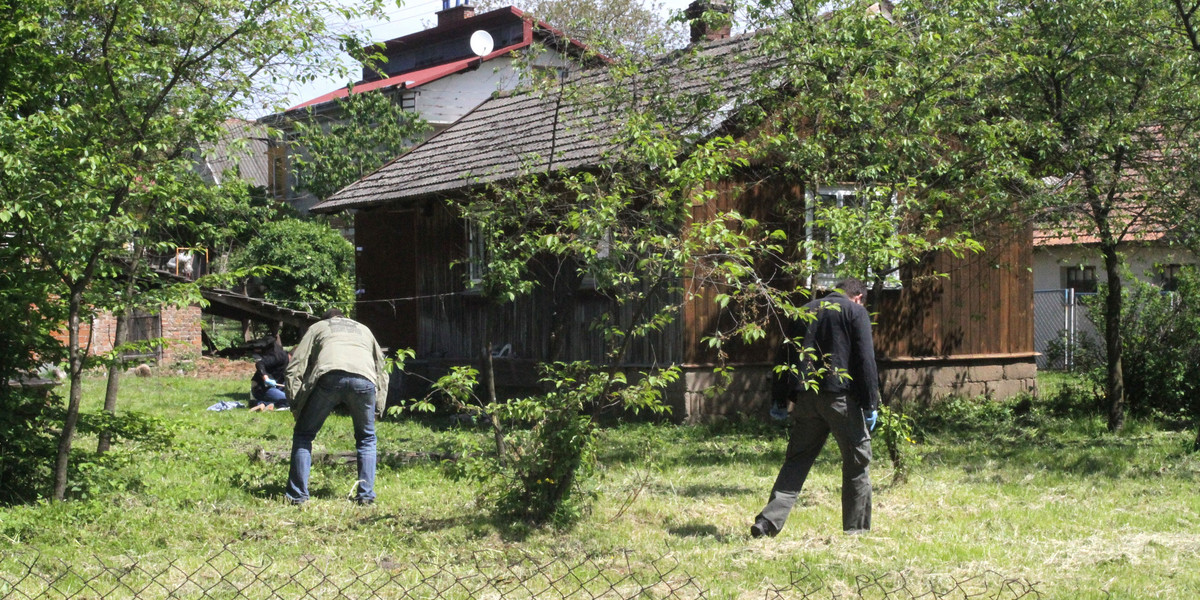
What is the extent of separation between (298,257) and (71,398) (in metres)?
18.9

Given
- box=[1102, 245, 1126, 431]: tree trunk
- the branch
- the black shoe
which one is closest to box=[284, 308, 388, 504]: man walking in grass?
the black shoe

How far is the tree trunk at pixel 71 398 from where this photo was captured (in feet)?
24.2

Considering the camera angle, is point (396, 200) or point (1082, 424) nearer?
point (1082, 424)

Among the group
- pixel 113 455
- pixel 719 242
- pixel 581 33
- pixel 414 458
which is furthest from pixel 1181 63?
pixel 113 455

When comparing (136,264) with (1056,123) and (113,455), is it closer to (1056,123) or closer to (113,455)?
(113,455)

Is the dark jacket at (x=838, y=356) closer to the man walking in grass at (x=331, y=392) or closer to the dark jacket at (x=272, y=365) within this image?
the man walking in grass at (x=331, y=392)

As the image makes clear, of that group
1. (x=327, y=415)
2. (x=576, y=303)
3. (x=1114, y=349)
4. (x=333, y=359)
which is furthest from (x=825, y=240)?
(x=576, y=303)

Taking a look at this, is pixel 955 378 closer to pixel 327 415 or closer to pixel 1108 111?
pixel 1108 111

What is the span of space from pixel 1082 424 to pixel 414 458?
307 inches

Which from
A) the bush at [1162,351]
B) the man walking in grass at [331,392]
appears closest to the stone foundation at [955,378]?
the bush at [1162,351]

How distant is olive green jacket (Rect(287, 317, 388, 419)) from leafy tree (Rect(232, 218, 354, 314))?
17077 mm

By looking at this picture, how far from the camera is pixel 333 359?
27.1 ft

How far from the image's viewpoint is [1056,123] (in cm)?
1193

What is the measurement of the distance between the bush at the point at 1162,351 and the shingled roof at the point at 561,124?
604 cm
